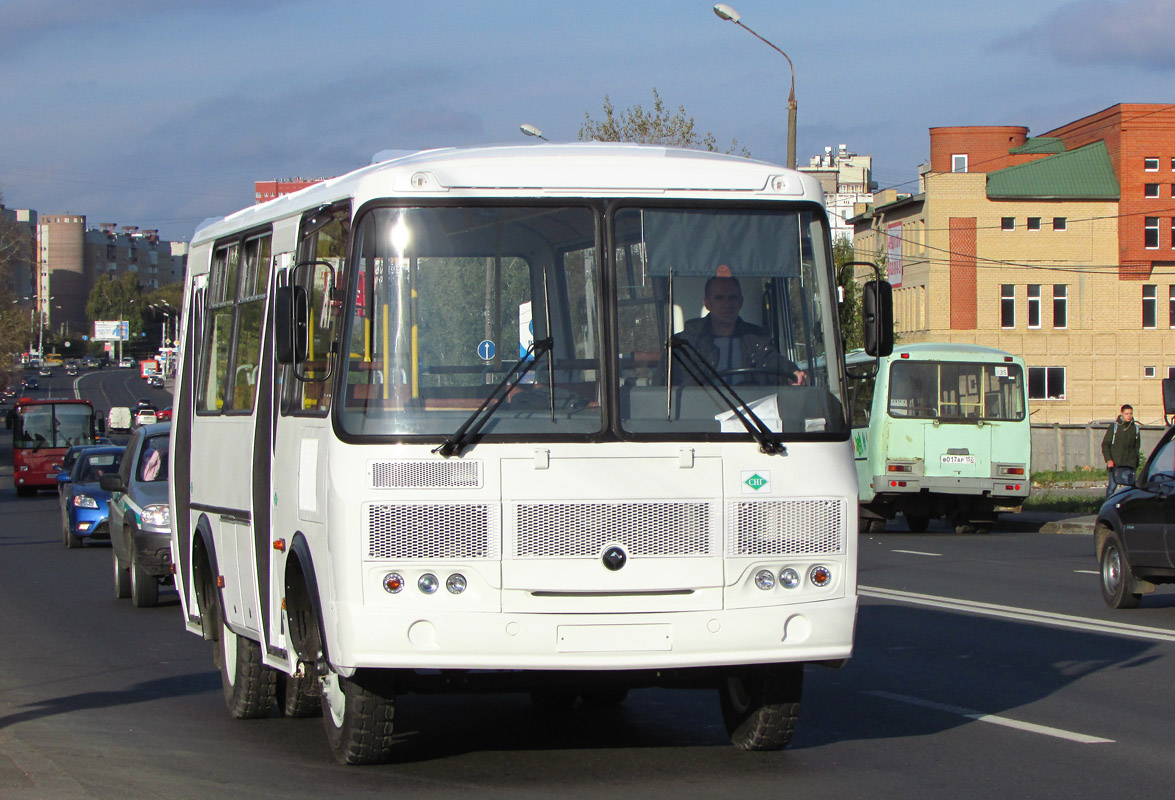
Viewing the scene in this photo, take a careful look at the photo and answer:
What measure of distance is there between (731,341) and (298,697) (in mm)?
3484

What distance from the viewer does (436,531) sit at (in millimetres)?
6801

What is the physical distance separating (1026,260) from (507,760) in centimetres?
6565

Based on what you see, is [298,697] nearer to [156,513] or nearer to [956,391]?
[156,513]

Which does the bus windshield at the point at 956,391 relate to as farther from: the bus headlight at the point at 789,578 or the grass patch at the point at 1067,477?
the bus headlight at the point at 789,578

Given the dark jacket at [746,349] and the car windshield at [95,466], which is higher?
the dark jacket at [746,349]

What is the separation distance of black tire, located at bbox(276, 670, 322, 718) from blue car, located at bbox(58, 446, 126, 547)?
49.9ft

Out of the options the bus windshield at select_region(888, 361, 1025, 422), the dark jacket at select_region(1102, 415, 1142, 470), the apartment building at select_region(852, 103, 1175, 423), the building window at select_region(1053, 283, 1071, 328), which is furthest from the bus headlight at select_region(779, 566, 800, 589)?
the building window at select_region(1053, 283, 1071, 328)

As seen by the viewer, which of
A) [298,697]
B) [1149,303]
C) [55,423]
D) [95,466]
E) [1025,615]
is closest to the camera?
[298,697]

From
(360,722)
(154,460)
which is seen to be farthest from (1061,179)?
(360,722)

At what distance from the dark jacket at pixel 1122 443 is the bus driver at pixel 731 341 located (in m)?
20.4

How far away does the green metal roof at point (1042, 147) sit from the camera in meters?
78.7

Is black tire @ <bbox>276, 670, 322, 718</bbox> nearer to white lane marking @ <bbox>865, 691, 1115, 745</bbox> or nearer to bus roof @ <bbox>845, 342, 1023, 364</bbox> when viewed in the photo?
white lane marking @ <bbox>865, 691, 1115, 745</bbox>

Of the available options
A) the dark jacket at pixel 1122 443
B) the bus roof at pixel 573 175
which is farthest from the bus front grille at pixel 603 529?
the dark jacket at pixel 1122 443

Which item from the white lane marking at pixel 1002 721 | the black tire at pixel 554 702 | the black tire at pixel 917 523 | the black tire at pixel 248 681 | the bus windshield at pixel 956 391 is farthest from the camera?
the black tire at pixel 917 523
